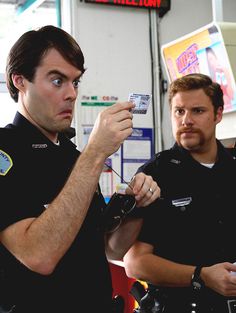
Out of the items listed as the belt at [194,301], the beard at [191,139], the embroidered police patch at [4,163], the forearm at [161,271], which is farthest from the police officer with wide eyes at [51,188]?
the beard at [191,139]

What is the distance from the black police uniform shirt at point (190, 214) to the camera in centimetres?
228

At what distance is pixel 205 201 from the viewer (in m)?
2.37

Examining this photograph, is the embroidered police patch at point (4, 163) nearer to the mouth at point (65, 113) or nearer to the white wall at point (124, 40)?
the mouth at point (65, 113)

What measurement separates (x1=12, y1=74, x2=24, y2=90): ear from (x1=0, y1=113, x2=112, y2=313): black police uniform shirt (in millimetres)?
88

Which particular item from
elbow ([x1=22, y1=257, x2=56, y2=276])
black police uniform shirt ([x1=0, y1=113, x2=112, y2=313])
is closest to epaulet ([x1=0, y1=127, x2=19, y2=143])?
black police uniform shirt ([x1=0, y1=113, x2=112, y2=313])

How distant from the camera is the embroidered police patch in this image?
1.45m

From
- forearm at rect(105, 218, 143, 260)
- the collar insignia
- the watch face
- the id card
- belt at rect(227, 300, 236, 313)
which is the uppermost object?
the id card

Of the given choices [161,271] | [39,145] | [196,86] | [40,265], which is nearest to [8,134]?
[39,145]

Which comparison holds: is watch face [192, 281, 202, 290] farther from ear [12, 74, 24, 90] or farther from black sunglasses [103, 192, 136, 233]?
ear [12, 74, 24, 90]

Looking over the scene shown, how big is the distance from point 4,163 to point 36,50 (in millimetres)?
374

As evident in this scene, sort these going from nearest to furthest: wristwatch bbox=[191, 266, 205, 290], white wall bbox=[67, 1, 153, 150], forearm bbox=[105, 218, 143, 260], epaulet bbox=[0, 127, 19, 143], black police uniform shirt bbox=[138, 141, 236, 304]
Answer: epaulet bbox=[0, 127, 19, 143] < forearm bbox=[105, 218, 143, 260] < wristwatch bbox=[191, 266, 205, 290] < black police uniform shirt bbox=[138, 141, 236, 304] < white wall bbox=[67, 1, 153, 150]

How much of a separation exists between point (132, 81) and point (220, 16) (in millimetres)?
1128

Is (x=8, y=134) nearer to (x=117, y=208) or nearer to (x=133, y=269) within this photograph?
(x=117, y=208)

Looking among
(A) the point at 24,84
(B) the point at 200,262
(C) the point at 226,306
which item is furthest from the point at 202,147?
(A) the point at 24,84
